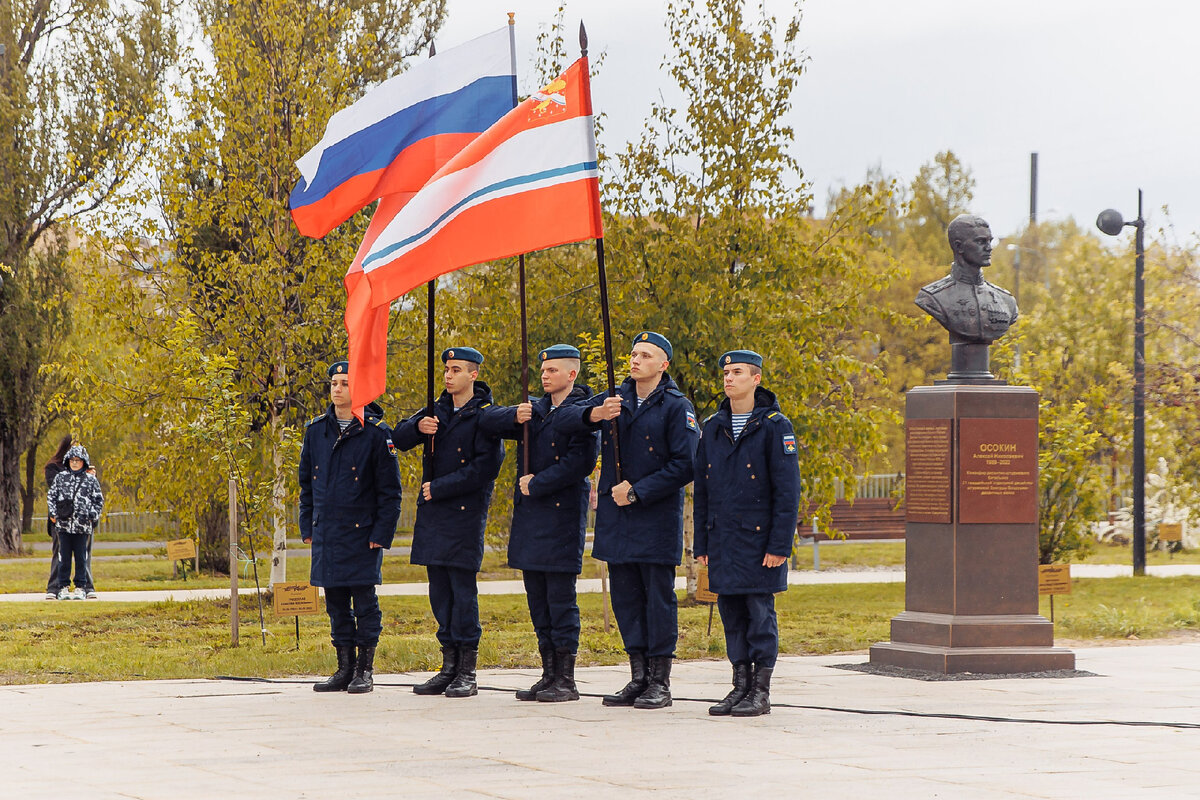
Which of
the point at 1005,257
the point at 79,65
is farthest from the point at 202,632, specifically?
the point at 1005,257

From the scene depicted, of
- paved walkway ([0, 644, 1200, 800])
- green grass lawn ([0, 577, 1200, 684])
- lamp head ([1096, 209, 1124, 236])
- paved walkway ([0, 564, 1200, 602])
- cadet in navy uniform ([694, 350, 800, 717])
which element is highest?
lamp head ([1096, 209, 1124, 236])

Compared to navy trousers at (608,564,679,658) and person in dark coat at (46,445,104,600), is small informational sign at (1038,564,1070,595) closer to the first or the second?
navy trousers at (608,564,679,658)

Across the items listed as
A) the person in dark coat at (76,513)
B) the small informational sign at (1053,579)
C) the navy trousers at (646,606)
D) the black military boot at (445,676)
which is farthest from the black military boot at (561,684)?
the person in dark coat at (76,513)

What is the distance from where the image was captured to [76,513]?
56.4 ft

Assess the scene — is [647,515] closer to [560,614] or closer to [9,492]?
[560,614]

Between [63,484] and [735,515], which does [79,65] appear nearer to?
[63,484]

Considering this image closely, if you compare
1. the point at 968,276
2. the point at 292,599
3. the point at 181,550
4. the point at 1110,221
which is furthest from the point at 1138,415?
the point at 292,599

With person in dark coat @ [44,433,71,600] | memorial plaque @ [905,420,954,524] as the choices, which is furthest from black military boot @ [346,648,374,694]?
person in dark coat @ [44,433,71,600]

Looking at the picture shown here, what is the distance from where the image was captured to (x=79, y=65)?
94.8 ft

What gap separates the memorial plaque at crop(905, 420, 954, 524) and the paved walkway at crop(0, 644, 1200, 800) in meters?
1.37

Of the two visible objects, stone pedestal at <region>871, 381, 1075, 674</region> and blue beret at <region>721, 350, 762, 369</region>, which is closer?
blue beret at <region>721, 350, 762, 369</region>

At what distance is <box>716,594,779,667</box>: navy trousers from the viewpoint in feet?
27.0

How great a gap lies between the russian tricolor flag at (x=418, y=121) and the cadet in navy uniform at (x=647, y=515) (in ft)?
6.40

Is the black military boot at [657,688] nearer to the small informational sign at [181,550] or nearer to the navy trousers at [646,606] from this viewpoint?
the navy trousers at [646,606]
